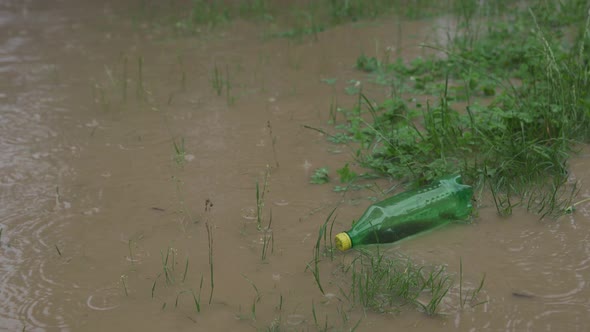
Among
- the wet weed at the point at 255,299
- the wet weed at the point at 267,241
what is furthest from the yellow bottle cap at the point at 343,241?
the wet weed at the point at 255,299

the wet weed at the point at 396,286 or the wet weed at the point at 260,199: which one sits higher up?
the wet weed at the point at 260,199

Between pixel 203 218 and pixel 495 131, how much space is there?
169cm

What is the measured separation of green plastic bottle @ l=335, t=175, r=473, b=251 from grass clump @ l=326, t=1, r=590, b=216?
150 mm

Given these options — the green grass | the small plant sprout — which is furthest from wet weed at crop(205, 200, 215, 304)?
the green grass

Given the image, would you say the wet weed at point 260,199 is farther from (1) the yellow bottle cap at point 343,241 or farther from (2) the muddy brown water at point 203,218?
(1) the yellow bottle cap at point 343,241

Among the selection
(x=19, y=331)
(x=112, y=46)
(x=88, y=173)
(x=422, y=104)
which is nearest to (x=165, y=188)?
(x=88, y=173)

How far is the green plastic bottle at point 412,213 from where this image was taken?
296 centimetres

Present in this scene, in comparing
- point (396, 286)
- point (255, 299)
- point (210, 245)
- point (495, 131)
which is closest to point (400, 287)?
point (396, 286)

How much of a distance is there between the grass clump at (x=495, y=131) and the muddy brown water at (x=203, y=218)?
0.16 metres

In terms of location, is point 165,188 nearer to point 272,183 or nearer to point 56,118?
point 272,183

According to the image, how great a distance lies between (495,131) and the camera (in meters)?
3.68

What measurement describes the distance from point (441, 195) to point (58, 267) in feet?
5.92

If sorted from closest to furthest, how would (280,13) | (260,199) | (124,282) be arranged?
(124,282) → (260,199) → (280,13)

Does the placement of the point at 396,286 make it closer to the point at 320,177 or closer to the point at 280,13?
the point at 320,177
